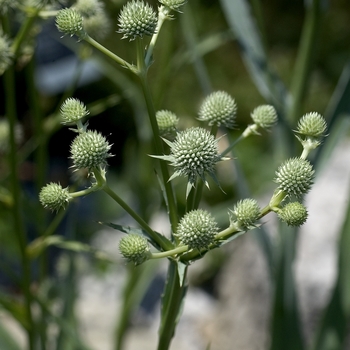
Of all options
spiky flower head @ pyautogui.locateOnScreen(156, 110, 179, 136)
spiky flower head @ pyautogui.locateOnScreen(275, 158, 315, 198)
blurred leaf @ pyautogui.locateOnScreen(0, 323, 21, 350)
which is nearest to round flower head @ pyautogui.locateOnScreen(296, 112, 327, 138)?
spiky flower head @ pyautogui.locateOnScreen(275, 158, 315, 198)

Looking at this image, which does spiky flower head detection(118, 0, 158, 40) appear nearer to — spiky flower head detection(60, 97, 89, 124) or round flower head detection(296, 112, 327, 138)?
spiky flower head detection(60, 97, 89, 124)

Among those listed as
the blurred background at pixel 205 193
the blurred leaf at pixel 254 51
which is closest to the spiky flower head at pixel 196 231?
the blurred background at pixel 205 193

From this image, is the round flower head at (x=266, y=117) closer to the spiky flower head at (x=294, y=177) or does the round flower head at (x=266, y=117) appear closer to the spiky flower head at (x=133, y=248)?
the spiky flower head at (x=294, y=177)

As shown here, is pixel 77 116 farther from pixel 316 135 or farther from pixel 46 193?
pixel 316 135

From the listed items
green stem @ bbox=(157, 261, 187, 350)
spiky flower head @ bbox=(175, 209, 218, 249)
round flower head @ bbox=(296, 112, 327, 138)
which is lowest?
green stem @ bbox=(157, 261, 187, 350)

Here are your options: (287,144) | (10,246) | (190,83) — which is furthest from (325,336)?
(190,83)

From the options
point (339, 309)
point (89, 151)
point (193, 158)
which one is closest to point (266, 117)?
point (193, 158)
